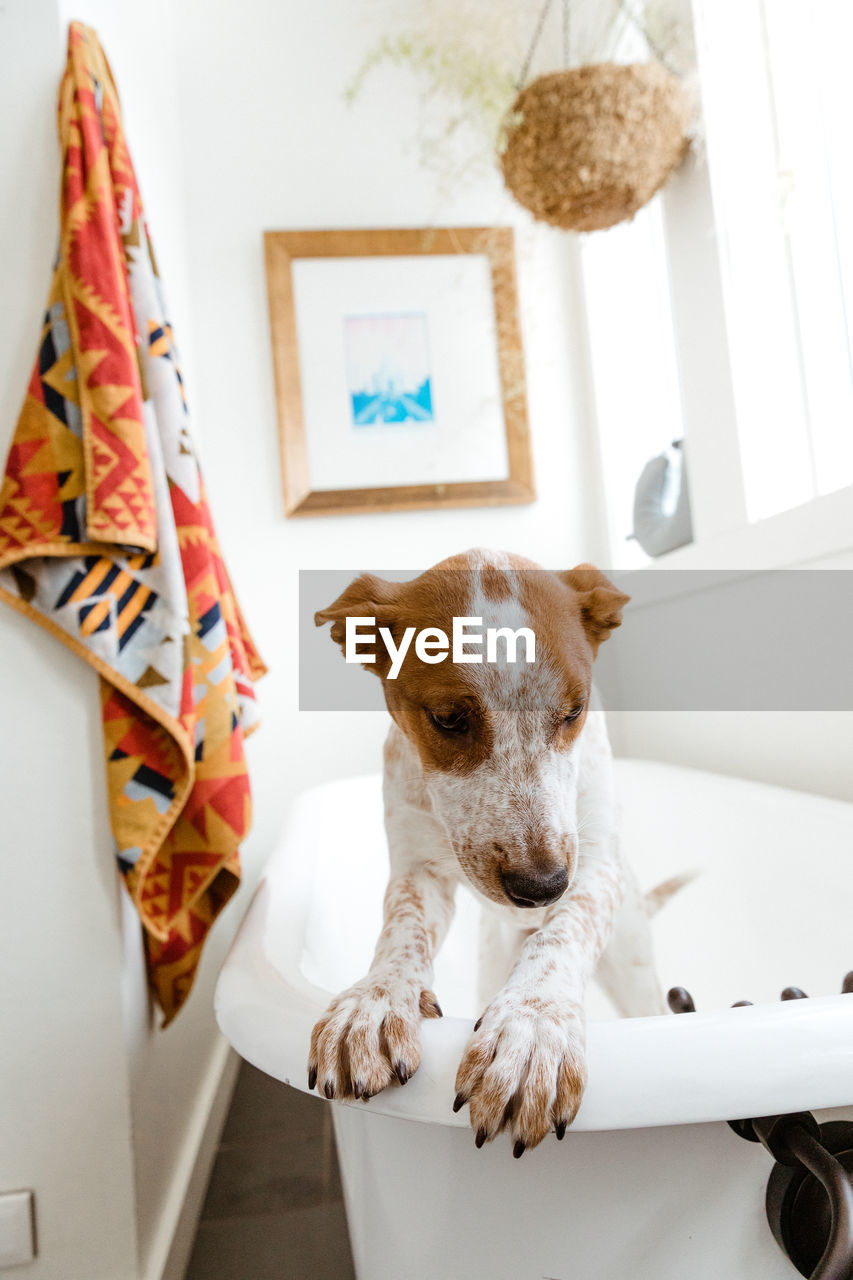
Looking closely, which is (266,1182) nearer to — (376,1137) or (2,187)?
(376,1137)

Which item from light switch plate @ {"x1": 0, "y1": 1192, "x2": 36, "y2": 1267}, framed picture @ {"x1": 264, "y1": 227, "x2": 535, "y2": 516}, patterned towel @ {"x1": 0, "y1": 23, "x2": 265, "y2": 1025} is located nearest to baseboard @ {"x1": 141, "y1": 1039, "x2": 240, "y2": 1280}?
light switch plate @ {"x1": 0, "y1": 1192, "x2": 36, "y2": 1267}

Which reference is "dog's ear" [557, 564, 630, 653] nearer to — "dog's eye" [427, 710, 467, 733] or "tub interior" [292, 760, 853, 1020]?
"dog's eye" [427, 710, 467, 733]

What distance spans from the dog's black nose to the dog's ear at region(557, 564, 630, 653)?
0.81ft

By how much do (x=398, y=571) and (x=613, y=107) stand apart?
4.26ft

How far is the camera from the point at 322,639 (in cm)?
242

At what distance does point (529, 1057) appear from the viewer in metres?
0.52

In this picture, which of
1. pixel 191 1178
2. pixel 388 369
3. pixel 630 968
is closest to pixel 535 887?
pixel 630 968

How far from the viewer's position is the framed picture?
8.07 feet

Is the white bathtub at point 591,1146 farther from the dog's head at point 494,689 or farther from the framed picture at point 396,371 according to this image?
the framed picture at point 396,371

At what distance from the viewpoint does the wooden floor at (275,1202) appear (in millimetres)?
1295

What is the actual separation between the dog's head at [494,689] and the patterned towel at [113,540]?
0.53 m

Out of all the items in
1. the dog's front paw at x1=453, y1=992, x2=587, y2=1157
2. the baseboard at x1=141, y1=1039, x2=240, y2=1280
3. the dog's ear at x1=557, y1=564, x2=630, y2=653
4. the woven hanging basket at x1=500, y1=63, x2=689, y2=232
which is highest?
the woven hanging basket at x1=500, y1=63, x2=689, y2=232

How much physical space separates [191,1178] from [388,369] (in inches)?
83.7

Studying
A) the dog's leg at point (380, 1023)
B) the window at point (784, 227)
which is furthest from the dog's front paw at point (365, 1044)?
the window at point (784, 227)
